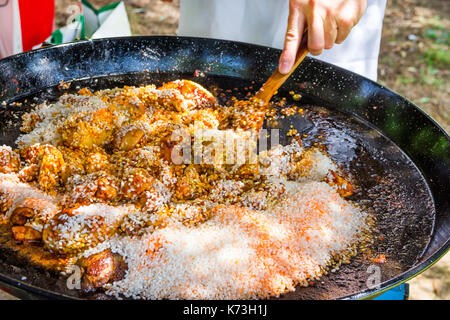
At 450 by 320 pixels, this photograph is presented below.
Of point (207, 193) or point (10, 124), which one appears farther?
point (10, 124)

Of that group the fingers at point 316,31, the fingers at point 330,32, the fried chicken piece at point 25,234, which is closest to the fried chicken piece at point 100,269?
the fried chicken piece at point 25,234

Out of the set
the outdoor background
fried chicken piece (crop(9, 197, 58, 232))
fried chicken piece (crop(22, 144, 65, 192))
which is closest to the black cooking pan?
fried chicken piece (crop(9, 197, 58, 232))

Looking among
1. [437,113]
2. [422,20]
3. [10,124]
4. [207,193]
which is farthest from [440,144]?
[422,20]

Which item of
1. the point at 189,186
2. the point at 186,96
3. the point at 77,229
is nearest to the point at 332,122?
the point at 186,96

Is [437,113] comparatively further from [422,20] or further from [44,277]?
[44,277]

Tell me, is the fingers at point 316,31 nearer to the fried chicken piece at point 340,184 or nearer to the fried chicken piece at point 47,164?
the fried chicken piece at point 340,184

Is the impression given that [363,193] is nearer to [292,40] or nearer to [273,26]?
[292,40]
